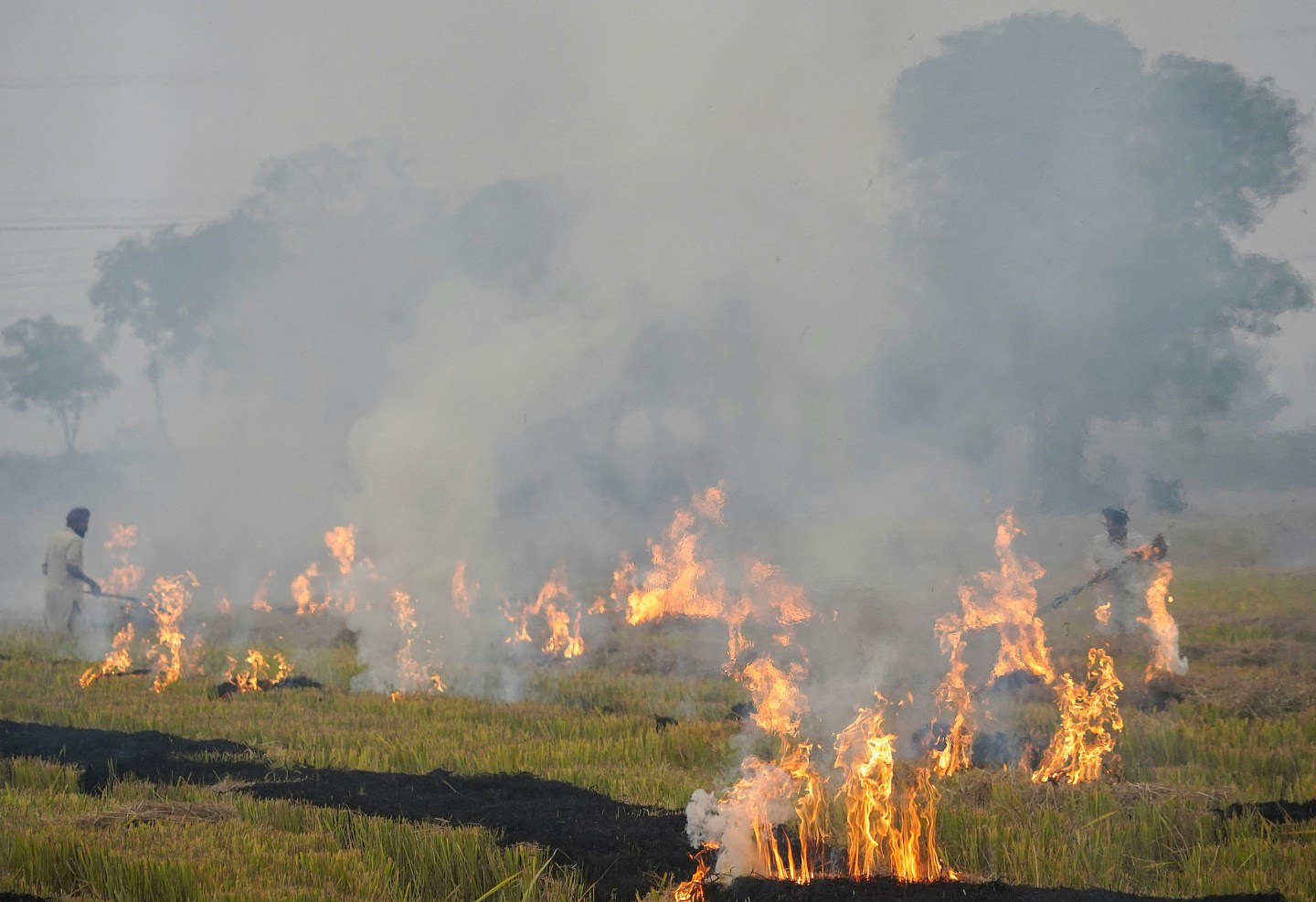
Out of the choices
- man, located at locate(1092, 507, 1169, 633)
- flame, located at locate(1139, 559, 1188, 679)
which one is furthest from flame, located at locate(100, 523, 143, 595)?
flame, located at locate(1139, 559, 1188, 679)

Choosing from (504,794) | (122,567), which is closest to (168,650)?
(504,794)

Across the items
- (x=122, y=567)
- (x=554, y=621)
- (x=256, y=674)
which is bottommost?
(x=256, y=674)

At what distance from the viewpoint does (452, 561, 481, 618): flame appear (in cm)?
1852

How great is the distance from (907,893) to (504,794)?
4043mm

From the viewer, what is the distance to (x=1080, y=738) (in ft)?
34.5

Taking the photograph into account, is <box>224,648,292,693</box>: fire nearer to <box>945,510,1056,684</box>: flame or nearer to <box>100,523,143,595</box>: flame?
<box>945,510,1056,684</box>: flame

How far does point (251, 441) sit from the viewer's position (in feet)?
134

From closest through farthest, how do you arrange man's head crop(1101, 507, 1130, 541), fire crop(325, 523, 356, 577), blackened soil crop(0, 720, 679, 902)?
blackened soil crop(0, 720, 679, 902)
man's head crop(1101, 507, 1130, 541)
fire crop(325, 523, 356, 577)

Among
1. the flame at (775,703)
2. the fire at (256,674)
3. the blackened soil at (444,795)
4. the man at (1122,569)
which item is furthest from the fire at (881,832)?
the man at (1122,569)

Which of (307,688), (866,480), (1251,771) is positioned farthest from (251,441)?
(1251,771)

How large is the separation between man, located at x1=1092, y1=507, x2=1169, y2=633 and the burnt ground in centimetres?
1006

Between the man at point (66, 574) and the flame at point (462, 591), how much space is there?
5940mm

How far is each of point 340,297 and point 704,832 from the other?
34.3m

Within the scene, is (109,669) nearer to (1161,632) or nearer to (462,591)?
(462,591)
